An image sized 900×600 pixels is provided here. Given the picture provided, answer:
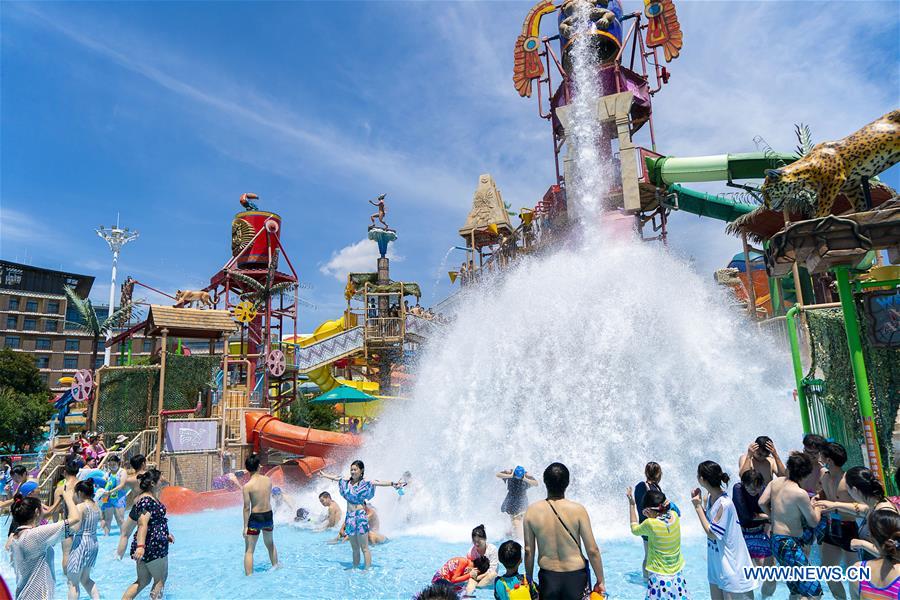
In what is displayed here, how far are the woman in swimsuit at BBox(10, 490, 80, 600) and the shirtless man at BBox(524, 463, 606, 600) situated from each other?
13.0 ft

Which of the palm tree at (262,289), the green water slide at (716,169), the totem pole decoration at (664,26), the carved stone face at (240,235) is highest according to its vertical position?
the totem pole decoration at (664,26)

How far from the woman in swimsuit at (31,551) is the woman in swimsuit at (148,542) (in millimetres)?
771

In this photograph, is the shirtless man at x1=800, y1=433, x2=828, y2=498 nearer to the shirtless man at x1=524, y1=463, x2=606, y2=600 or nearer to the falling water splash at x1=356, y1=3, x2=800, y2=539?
the shirtless man at x1=524, y1=463, x2=606, y2=600

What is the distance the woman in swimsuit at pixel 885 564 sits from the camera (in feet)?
9.78

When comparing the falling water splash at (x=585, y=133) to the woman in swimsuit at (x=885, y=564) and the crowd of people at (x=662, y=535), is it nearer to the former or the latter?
the crowd of people at (x=662, y=535)

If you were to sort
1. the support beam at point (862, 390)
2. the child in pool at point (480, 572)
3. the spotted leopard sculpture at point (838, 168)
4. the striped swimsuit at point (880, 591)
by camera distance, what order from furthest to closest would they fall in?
the spotted leopard sculpture at point (838, 168) < the support beam at point (862, 390) < the child in pool at point (480, 572) < the striped swimsuit at point (880, 591)

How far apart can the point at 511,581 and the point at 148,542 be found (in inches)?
153

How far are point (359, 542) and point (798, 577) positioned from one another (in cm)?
495

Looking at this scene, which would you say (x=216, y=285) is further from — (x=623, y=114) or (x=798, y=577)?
(x=798, y=577)

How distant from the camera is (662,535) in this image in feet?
13.1

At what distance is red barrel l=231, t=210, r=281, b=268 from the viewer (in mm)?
28516

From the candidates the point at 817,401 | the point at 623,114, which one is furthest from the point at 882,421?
the point at 623,114

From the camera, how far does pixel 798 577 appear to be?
413 centimetres

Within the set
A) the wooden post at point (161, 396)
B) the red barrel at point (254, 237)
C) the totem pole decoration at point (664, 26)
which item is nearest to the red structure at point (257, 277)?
the red barrel at point (254, 237)
